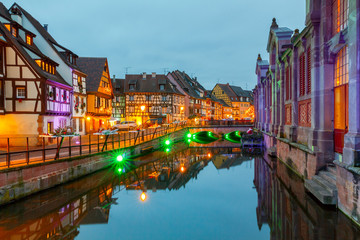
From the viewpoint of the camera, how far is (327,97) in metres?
14.0

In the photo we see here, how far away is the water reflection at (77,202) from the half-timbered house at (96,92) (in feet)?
59.3

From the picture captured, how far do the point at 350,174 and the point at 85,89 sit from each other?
32.4m

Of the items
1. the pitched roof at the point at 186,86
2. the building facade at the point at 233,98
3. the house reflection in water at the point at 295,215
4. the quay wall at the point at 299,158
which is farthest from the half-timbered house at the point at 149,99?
the building facade at the point at 233,98

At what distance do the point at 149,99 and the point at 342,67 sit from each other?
160ft

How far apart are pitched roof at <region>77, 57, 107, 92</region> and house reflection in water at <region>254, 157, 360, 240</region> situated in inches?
1089

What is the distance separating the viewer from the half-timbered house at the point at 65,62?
28.6 meters

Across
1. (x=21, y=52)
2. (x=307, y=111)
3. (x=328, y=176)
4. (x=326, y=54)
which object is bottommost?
(x=328, y=176)

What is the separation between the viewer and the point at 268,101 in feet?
111

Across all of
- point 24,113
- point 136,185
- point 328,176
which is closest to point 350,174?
point 328,176

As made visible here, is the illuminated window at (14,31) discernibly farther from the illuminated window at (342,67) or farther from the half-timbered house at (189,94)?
the half-timbered house at (189,94)

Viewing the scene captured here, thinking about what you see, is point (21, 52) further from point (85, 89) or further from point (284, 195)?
point (284, 195)

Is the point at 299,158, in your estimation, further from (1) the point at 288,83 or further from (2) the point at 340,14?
(1) the point at 288,83

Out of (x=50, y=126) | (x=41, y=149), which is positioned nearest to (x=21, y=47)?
(x=50, y=126)

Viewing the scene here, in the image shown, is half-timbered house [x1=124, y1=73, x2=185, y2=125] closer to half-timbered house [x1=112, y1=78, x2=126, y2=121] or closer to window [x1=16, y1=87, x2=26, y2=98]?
half-timbered house [x1=112, y1=78, x2=126, y2=121]
